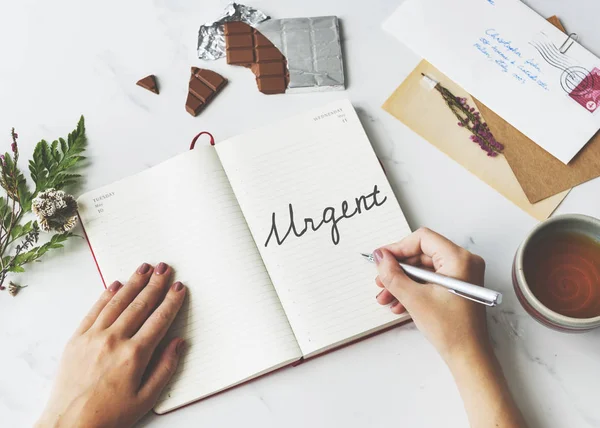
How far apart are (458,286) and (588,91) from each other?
416 millimetres

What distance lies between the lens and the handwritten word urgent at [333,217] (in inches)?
31.6

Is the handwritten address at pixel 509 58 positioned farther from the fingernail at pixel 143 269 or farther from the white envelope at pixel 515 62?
the fingernail at pixel 143 269

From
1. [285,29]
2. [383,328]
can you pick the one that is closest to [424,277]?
[383,328]

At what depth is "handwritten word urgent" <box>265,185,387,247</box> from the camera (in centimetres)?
A: 80

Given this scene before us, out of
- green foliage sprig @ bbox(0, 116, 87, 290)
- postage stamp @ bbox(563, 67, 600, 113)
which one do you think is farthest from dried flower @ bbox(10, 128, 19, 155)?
postage stamp @ bbox(563, 67, 600, 113)

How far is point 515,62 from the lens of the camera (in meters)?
0.88

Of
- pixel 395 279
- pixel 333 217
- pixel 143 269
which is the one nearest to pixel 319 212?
pixel 333 217

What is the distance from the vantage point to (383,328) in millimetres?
782

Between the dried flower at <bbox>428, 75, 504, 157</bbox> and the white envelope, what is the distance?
2 cm

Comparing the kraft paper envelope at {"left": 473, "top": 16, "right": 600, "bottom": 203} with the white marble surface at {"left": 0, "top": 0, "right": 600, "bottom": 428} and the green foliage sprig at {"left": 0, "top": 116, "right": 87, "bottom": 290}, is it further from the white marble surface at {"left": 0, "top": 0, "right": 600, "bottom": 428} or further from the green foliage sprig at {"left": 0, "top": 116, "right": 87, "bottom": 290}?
the green foliage sprig at {"left": 0, "top": 116, "right": 87, "bottom": 290}

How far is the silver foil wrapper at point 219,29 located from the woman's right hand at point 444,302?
16.6 inches

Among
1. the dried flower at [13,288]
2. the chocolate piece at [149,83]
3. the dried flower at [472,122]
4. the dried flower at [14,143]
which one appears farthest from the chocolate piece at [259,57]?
the dried flower at [13,288]

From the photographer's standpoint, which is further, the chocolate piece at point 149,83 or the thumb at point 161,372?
the chocolate piece at point 149,83

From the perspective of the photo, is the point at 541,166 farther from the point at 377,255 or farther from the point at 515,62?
the point at 377,255
